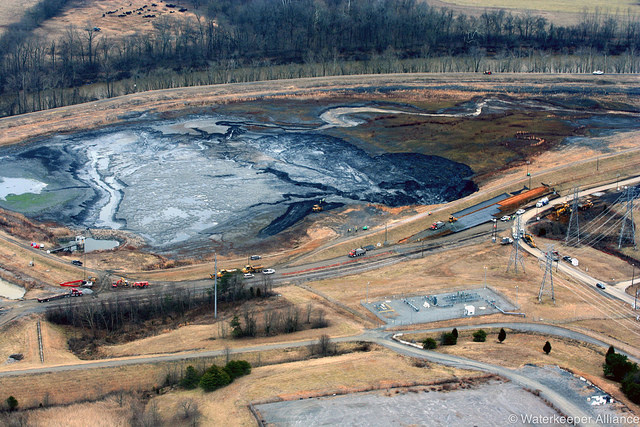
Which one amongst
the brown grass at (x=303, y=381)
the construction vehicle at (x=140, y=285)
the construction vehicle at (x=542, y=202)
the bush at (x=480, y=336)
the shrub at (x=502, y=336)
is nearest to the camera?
the brown grass at (x=303, y=381)

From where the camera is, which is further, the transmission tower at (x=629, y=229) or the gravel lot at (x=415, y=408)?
the transmission tower at (x=629, y=229)

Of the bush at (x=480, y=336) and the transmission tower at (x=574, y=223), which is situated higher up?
the transmission tower at (x=574, y=223)

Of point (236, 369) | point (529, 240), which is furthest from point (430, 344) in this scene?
point (529, 240)

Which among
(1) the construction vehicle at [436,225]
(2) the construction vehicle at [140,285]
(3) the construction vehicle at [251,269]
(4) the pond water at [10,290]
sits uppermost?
(1) the construction vehicle at [436,225]

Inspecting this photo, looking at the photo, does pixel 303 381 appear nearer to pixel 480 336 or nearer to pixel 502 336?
pixel 480 336

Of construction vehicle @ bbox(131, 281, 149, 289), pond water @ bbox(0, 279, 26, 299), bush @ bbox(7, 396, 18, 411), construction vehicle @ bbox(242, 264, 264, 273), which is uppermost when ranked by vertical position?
bush @ bbox(7, 396, 18, 411)

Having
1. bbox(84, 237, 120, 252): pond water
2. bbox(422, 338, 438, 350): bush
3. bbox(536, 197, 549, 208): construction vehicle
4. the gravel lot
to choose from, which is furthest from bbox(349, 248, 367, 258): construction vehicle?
the gravel lot

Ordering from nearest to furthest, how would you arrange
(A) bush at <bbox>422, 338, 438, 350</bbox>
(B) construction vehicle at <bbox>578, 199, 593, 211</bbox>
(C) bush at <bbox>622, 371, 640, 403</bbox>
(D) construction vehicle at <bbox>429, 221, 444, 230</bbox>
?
1. (C) bush at <bbox>622, 371, 640, 403</bbox>
2. (A) bush at <bbox>422, 338, 438, 350</bbox>
3. (D) construction vehicle at <bbox>429, 221, 444, 230</bbox>
4. (B) construction vehicle at <bbox>578, 199, 593, 211</bbox>

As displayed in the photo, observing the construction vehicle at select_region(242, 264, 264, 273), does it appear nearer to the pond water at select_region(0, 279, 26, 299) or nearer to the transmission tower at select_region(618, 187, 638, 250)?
the pond water at select_region(0, 279, 26, 299)

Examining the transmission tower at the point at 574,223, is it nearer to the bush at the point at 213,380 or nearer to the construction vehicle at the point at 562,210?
the construction vehicle at the point at 562,210

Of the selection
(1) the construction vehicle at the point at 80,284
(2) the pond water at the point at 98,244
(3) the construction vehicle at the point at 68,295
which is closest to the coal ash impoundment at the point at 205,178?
(2) the pond water at the point at 98,244
